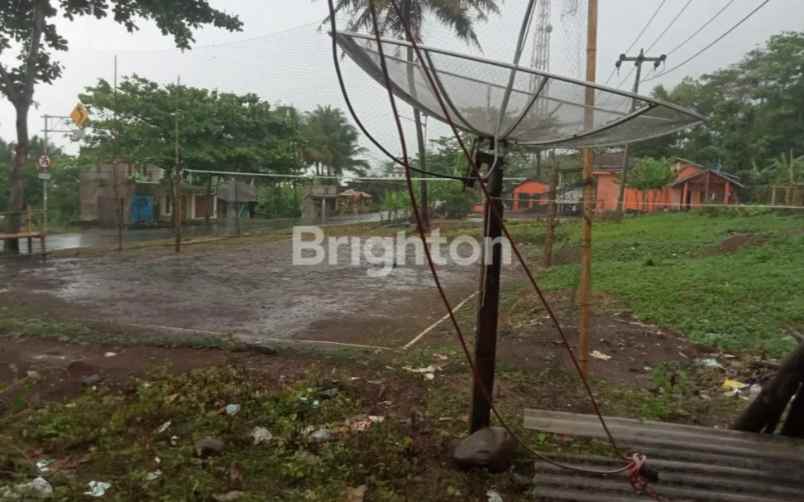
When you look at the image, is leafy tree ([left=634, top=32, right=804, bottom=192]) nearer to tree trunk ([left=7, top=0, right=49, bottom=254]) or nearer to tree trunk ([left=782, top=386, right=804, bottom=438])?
tree trunk ([left=782, top=386, right=804, bottom=438])

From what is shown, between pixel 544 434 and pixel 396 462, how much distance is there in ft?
2.90

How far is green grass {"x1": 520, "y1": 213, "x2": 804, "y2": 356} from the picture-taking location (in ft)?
16.3

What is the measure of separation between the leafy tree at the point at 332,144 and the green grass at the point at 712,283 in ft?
78.9

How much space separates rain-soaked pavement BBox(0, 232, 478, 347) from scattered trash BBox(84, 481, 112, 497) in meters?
2.44

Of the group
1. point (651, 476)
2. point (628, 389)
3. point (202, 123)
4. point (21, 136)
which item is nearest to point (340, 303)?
point (628, 389)

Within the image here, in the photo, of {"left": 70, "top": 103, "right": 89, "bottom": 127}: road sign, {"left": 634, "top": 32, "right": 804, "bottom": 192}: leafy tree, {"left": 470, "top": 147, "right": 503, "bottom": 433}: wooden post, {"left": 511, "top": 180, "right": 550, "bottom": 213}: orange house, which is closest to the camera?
{"left": 470, "top": 147, "right": 503, "bottom": 433}: wooden post

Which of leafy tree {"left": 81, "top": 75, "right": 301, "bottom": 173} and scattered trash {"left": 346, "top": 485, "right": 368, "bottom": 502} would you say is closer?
scattered trash {"left": 346, "top": 485, "right": 368, "bottom": 502}

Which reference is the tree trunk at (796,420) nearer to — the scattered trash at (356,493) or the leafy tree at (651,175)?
the scattered trash at (356,493)

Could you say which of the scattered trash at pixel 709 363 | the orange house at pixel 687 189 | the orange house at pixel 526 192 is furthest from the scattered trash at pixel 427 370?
the orange house at pixel 687 189

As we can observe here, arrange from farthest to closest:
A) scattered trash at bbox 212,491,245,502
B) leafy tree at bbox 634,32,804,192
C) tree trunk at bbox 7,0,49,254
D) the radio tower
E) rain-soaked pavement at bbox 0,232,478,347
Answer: leafy tree at bbox 634,32,804,192, tree trunk at bbox 7,0,49,254, rain-soaked pavement at bbox 0,232,478,347, the radio tower, scattered trash at bbox 212,491,245,502

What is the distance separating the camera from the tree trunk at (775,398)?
2350mm

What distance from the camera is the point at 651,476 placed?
7.53 feet

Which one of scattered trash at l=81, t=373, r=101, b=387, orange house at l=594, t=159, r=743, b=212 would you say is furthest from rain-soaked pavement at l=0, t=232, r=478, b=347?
orange house at l=594, t=159, r=743, b=212

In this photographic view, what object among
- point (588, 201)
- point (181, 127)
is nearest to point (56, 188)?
point (181, 127)
